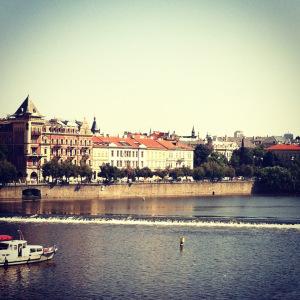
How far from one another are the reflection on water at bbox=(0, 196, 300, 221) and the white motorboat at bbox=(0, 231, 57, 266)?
26551 millimetres

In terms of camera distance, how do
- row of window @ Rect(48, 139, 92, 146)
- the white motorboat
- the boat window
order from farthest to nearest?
row of window @ Rect(48, 139, 92, 146) < the boat window < the white motorboat

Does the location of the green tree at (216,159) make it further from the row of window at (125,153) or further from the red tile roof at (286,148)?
the red tile roof at (286,148)

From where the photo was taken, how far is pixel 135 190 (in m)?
117

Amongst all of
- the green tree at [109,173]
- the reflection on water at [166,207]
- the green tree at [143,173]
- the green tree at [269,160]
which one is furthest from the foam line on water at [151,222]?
the green tree at [269,160]

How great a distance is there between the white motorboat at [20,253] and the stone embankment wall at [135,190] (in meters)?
44.4

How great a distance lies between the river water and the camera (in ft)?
149

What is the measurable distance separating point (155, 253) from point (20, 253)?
9.38 metres

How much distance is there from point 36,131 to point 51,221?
44.3 metres

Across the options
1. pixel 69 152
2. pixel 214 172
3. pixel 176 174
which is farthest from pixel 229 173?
pixel 69 152

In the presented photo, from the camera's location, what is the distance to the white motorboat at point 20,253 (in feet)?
173

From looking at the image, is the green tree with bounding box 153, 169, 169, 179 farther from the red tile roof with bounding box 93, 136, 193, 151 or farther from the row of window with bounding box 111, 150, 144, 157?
the red tile roof with bounding box 93, 136, 193, 151

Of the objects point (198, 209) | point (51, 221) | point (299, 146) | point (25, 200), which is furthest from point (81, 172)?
point (299, 146)

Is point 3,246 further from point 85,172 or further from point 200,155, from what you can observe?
point 200,155

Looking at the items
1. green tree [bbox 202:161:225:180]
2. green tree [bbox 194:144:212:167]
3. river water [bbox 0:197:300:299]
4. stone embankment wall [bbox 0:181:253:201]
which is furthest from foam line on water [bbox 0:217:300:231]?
green tree [bbox 194:144:212:167]
